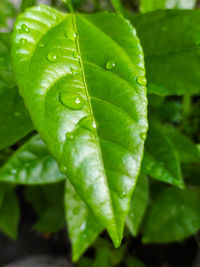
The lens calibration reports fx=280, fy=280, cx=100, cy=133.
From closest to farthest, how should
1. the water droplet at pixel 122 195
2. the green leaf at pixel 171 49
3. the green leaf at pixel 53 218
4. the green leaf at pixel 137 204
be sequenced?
1. the water droplet at pixel 122 195
2. the green leaf at pixel 171 49
3. the green leaf at pixel 137 204
4. the green leaf at pixel 53 218

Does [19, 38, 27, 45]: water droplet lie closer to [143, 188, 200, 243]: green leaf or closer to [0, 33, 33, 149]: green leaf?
[0, 33, 33, 149]: green leaf

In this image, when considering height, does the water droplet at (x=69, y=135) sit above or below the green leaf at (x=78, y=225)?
above

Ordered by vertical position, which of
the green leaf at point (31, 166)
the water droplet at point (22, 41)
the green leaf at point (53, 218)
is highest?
the water droplet at point (22, 41)

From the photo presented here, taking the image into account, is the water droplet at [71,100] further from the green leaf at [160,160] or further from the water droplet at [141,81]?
the green leaf at [160,160]

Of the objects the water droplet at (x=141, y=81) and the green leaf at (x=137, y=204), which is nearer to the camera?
the water droplet at (x=141, y=81)

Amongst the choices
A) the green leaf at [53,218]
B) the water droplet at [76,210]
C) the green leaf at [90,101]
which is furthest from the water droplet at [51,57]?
the green leaf at [53,218]

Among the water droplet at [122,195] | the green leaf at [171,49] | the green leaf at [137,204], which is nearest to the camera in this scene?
the water droplet at [122,195]

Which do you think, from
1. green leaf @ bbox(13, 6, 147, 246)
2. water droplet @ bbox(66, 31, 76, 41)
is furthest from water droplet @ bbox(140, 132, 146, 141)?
water droplet @ bbox(66, 31, 76, 41)

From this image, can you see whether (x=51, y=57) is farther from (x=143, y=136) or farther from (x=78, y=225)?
(x=78, y=225)
